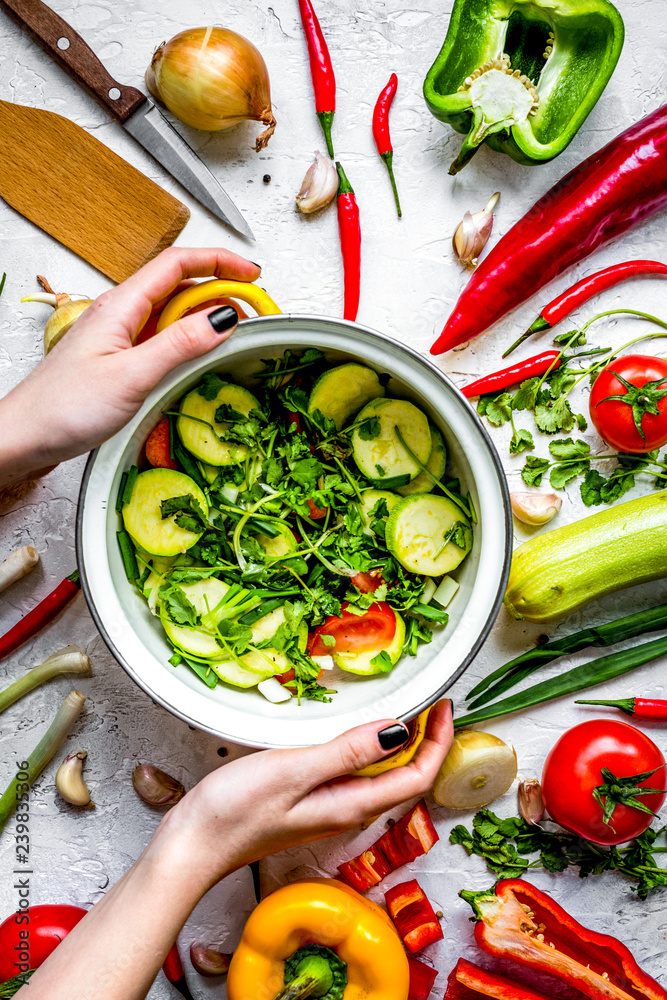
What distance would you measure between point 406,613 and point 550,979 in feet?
3.14

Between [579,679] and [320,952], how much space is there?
800 millimetres

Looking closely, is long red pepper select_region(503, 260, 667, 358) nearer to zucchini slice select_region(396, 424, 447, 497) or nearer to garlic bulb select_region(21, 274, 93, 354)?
zucchini slice select_region(396, 424, 447, 497)

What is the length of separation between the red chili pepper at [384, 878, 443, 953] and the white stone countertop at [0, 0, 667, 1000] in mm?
45

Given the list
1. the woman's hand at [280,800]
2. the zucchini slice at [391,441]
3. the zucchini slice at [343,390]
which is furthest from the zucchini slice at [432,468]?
the woman's hand at [280,800]

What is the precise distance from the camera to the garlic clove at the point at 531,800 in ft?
5.48

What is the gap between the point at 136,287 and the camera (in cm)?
132

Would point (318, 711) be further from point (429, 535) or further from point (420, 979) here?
point (420, 979)

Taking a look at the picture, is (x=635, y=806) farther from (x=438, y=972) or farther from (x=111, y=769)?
(x=111, y=769)

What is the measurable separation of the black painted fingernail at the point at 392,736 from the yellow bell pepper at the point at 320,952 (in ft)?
1.60

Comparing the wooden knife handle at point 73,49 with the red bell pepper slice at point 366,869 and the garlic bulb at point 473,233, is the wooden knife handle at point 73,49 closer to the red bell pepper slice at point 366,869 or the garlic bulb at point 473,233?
the garlic bulb at point 473,233

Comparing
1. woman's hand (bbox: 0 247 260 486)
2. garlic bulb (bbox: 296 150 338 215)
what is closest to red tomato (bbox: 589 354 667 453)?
garlic bulb (bbox: 296 150 338 215)

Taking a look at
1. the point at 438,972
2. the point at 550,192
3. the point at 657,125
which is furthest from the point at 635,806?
the point at 657,125

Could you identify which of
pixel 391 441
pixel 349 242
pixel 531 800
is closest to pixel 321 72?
pixel 349 242

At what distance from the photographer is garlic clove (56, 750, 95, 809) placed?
5.39 feet
